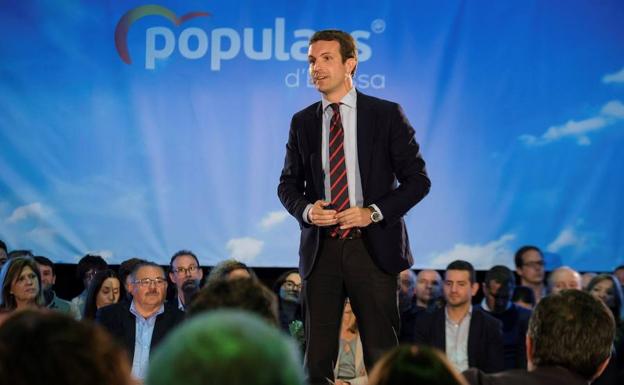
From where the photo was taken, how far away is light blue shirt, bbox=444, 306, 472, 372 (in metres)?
5.21

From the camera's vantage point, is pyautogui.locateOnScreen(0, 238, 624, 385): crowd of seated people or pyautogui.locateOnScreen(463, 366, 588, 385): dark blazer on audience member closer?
pyautogui.locateOnScreen(0, 238, 624, 385): crowd of seated people

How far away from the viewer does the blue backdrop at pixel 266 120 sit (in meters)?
6.48

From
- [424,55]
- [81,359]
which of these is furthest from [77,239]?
[81,359]

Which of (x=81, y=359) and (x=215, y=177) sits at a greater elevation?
(x=215, y=177)

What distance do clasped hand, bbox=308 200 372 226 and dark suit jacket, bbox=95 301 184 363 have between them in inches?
60.2

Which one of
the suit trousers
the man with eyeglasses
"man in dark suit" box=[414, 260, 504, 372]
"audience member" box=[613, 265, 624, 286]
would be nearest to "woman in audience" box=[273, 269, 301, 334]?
the man with eyeglasses

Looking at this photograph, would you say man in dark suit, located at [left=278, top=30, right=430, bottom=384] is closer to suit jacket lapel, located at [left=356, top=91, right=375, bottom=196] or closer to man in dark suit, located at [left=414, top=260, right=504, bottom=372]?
suit jacket lapel, located at [left=356, top=91, right=375, bottom=196]

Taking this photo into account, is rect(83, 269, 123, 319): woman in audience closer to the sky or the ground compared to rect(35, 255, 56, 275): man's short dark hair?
closer to the ground

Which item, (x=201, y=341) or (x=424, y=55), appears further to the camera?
(x=424, y=55)

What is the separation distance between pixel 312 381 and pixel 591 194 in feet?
12.8

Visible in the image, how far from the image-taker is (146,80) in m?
6.65

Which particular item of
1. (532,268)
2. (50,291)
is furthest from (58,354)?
(532,268)

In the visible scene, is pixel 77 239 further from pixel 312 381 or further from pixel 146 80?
pixel 312 381

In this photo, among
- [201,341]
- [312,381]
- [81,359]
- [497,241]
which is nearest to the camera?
[201,341]
